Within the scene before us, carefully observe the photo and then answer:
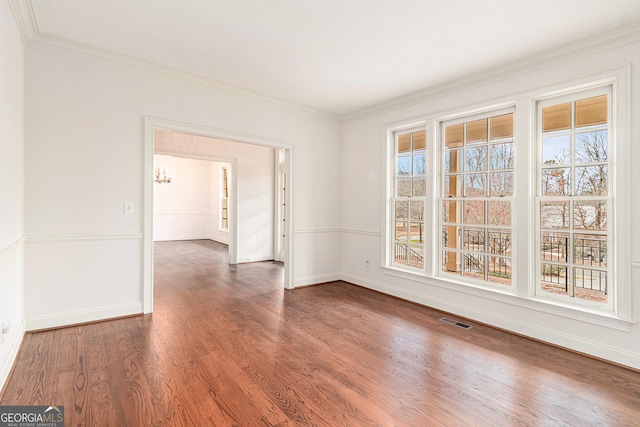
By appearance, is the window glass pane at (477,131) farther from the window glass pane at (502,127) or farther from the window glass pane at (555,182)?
the window glass pane at (555,182)

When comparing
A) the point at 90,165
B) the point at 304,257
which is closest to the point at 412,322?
the point at 304,257

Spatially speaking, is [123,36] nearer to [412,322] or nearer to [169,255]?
[412,322]

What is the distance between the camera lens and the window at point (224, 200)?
9.92 meters

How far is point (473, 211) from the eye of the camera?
3678mm

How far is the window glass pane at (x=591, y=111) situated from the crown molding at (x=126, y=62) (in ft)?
11.3

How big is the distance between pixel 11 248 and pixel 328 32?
3.02 metres

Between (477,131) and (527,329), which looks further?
(477,131)

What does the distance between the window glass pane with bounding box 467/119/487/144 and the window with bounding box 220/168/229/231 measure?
7725 mm

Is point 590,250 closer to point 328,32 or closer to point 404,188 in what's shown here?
point 404,188

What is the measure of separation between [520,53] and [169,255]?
7.70m

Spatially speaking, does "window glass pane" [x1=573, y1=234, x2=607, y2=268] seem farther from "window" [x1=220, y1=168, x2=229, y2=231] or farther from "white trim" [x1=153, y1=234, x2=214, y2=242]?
"white trim" [x1=153, y1=234, x2=214, y2=242]

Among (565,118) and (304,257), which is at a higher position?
(565,118)

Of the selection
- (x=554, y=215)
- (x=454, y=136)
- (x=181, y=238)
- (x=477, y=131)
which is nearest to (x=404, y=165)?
(x=454, y=136)

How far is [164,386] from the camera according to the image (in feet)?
6.96
